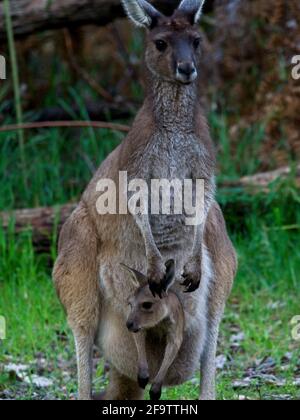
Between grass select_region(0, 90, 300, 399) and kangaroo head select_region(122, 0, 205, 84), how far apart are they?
1723mm

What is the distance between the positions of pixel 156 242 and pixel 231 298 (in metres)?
2.38

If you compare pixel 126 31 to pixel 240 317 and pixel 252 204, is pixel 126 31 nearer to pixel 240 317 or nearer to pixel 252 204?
pixel 252 204

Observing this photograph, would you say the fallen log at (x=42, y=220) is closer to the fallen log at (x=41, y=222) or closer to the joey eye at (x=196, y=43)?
the fallen log at (x=41, y=222)

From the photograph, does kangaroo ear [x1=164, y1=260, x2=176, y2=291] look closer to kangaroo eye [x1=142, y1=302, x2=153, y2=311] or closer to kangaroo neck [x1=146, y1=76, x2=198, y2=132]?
kangaroo eye [x1=142, y1=302, x2=153, y2=311]

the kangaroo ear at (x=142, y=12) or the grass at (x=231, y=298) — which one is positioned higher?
the kangaroo ear at (x=142, y=12)

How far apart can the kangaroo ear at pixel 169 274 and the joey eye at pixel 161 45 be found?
3.10ft

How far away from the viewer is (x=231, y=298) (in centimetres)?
711

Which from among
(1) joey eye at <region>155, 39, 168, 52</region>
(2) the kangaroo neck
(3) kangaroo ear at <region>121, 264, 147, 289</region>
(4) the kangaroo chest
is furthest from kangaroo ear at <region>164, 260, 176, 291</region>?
(1) joey eye at <region>155, 39, 168, 52</region>

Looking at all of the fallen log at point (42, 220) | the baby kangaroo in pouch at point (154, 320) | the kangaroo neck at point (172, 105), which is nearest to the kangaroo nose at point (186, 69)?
the kangaroo neck at point (172, 105)

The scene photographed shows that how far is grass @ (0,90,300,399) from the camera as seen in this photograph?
5879 millimetres

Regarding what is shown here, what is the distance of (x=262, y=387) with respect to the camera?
18.1 feet

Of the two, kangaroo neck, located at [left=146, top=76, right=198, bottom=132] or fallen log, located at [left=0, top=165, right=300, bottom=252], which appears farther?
fallen log, located at [left=0, top=165, right=300, bottom=252]

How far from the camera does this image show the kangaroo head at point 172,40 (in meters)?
4.57

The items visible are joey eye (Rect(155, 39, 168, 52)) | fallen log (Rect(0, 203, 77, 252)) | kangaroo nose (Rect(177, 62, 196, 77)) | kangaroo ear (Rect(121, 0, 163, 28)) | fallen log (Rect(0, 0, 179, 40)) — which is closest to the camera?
kangaroo nose (Rect(177, 62, 196, 77))
